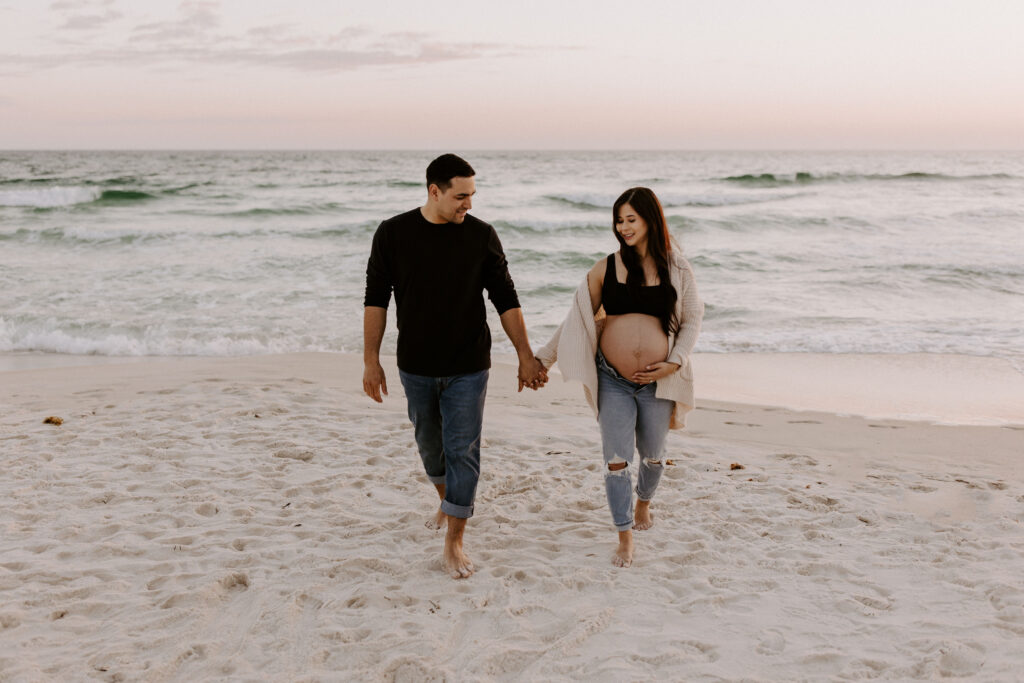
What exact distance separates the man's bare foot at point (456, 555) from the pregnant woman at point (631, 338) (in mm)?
788

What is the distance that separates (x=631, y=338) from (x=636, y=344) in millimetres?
40

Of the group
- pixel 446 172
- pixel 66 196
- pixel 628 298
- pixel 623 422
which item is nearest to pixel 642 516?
pixel 623 422

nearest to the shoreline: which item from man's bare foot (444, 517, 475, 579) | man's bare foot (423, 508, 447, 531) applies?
man's bare foot (423, 508, 447, 531)

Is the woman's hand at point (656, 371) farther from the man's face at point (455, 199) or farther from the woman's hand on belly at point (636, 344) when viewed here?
the man's face at point (455, 199)

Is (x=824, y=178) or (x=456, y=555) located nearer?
(x=456, y=555)

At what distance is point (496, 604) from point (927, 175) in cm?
5042

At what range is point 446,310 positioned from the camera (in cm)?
362

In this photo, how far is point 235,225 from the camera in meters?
24.8

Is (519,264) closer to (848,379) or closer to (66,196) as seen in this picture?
(848,379)

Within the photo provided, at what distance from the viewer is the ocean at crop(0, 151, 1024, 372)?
36.3 ft

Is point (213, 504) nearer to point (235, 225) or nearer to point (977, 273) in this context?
point (977, 273)

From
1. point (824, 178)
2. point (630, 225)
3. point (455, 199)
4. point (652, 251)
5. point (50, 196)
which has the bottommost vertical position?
point (652, 251)

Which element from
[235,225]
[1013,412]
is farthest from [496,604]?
[235,225]

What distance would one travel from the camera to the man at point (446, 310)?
358cm
